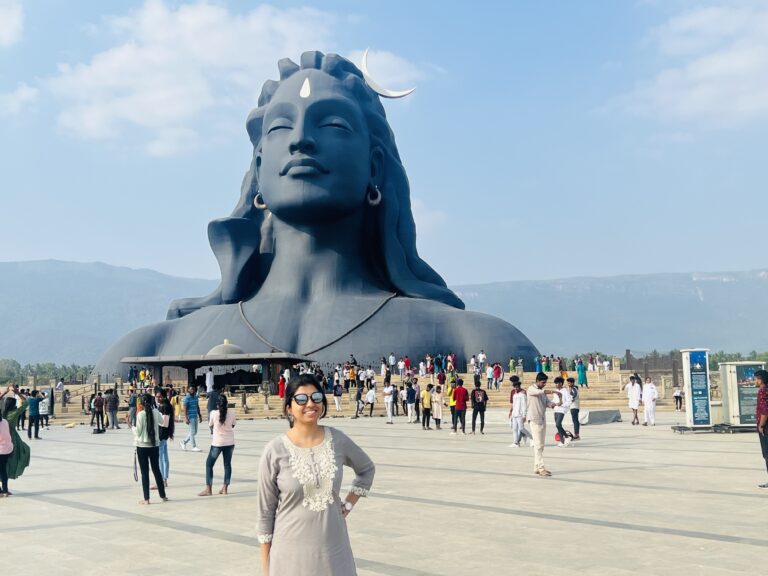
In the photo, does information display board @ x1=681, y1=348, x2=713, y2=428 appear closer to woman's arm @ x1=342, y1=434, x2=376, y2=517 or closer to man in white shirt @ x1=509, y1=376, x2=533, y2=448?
man in white shirt @ x1=509, y1=376, x2=533, y2=448

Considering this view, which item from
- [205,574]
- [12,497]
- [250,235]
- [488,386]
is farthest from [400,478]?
[250,235]

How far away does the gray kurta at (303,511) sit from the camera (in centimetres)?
405

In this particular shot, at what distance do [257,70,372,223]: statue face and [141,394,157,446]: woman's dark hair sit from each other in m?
30.9

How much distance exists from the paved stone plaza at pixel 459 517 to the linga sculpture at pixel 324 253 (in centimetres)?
2630

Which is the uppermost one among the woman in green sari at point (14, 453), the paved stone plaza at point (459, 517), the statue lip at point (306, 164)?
the statue lip at point (306, 164)

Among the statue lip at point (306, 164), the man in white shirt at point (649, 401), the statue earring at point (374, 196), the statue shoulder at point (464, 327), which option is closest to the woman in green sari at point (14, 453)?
the man in white shirt at point (649, 401)

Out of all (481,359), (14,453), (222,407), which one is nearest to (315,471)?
(222,407)

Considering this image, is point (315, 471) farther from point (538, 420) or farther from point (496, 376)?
point (496, 376)

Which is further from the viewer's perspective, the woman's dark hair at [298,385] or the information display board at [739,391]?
the information display board at [739,391]

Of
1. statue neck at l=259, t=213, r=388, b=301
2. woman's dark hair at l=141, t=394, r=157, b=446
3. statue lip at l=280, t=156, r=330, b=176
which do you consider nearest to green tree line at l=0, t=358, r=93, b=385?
statue neck at l=259, t=213, r=388, b=301

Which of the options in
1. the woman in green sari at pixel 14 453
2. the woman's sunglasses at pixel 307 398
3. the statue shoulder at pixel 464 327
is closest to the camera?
the woman's sunglasses at pixel 307 398

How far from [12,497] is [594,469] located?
7.62 meters

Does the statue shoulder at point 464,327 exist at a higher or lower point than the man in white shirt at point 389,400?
higher

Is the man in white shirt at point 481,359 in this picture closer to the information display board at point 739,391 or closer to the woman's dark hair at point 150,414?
the information display board at point 739,391
